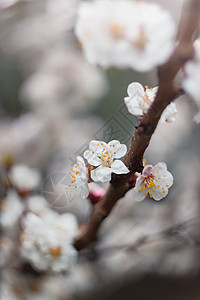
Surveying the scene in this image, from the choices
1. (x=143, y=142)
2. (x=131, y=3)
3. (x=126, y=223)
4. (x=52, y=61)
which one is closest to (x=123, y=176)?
(x=143, y=142)

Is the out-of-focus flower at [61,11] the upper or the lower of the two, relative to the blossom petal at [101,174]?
upper

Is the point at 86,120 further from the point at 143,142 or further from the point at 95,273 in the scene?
the point at 143,142

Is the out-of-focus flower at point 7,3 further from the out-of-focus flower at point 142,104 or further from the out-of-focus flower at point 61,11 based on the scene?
the out-of-focus flower at point 142,104

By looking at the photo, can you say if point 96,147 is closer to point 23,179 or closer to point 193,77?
point 193,77

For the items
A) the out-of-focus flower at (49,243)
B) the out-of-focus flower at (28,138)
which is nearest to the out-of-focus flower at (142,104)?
the out-of-focus flower at (49,243)

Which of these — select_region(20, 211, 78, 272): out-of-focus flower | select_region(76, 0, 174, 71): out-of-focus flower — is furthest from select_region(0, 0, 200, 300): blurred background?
select_region(76, 0, 174, 71): out-of-focus flower

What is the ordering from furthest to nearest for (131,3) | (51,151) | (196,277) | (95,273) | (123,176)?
(196,277), (51,151), (95,273), (123,176), (131,3)
